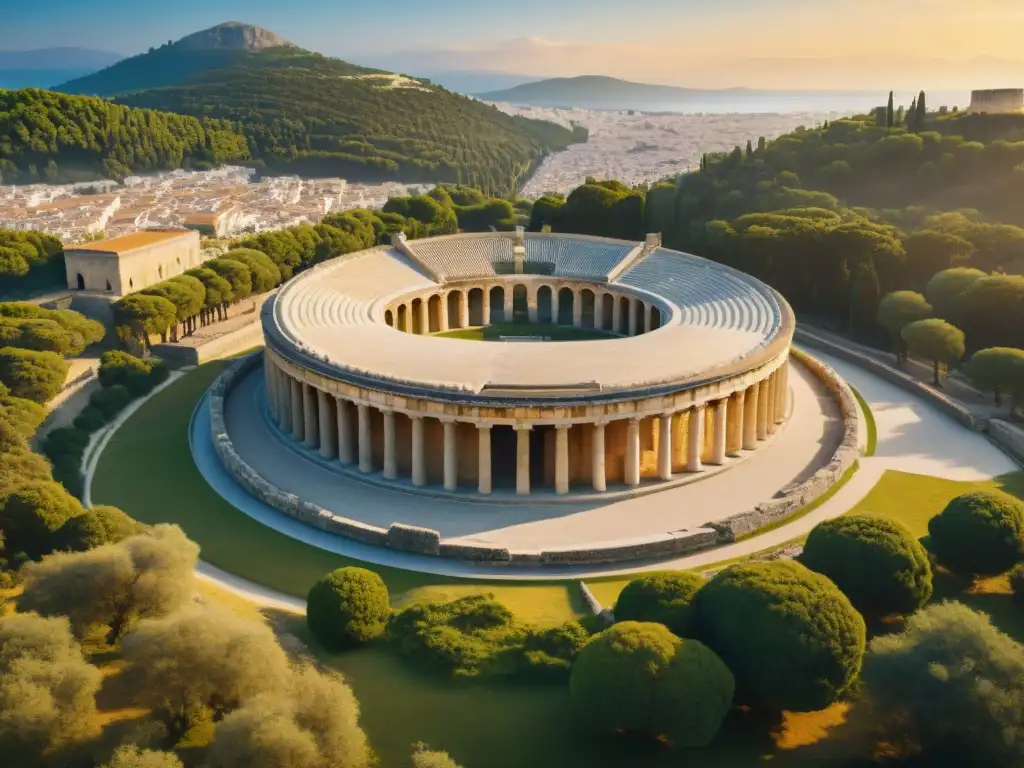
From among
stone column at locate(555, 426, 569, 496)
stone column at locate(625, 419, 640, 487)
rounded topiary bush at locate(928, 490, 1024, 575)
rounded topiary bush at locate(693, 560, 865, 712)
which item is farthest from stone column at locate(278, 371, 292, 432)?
rounded topiary bush at locate(928, 490, 1024, 575)

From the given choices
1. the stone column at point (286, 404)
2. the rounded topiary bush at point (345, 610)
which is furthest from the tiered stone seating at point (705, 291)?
the rounded topiary bush at point (345, 610)

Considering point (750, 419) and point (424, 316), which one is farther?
point (424, 316)

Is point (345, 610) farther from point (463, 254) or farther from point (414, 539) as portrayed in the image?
point (463, 254)

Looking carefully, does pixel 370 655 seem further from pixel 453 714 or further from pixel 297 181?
pixel 297 181

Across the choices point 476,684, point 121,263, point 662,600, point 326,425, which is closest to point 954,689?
point 662,600

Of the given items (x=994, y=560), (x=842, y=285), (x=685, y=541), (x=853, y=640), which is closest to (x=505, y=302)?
(x=842, y=285)

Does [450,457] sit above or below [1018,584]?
above

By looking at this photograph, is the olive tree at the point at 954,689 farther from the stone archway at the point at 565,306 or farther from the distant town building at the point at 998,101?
the distant town building at the point at 998,101
